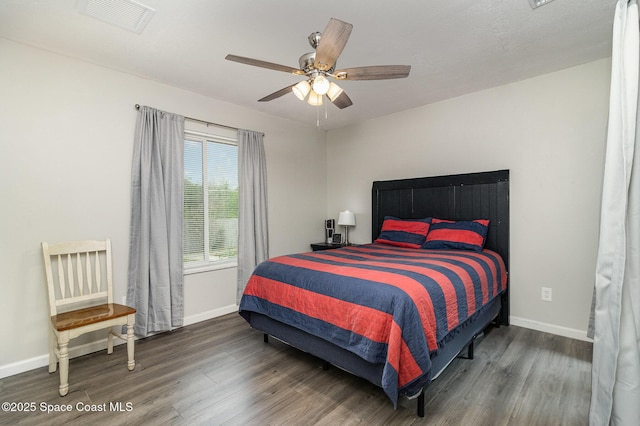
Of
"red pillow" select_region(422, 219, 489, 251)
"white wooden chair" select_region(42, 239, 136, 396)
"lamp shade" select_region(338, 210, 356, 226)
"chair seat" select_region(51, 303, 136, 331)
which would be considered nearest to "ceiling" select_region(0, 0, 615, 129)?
"red pillow" select_region(422, 219, 489, 251)

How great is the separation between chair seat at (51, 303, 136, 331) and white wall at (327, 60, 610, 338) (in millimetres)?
3654

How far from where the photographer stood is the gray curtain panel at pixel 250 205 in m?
3.84

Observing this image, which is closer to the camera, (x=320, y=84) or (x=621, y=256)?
(x=621, y=256)

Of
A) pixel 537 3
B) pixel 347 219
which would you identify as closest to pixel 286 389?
pixel 347 219

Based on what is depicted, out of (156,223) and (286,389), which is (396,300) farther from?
(156,223)

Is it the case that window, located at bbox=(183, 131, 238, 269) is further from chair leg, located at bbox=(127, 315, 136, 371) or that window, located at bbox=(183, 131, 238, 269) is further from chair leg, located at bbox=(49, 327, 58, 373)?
chair leg, located at bbox=(49, 327, 58, 373)

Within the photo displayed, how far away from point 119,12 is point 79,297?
2.21 metres

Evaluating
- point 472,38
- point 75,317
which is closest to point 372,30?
point 472,38

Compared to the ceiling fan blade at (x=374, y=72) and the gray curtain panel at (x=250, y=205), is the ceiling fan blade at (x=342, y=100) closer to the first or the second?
the ceiling fan blade at (x=374, y=72)

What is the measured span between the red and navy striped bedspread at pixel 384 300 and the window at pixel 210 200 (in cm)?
114

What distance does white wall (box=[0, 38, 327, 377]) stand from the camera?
2.36 metres

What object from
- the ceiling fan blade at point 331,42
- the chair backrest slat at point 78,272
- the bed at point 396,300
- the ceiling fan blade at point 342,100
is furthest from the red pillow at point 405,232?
the chair backrest slat at point 78,272

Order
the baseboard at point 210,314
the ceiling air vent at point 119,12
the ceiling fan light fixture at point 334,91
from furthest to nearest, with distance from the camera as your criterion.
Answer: the baseboard at point 210,314 → the ceiling fan light fixture at point 334,91 → the ceiling air vent at point 119,12

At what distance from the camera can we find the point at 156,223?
3047mm
